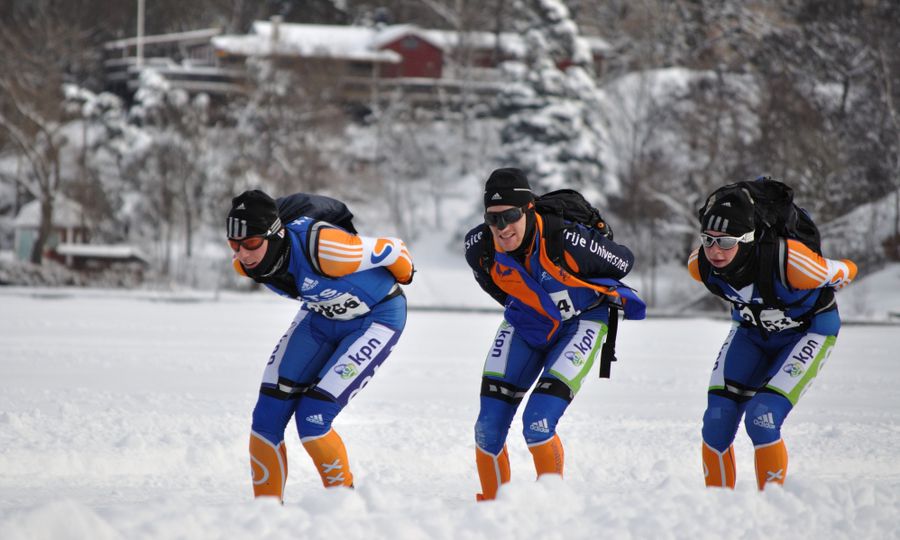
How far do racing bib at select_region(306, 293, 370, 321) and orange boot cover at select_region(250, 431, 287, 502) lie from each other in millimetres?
785

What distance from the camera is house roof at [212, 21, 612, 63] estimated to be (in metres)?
48.8

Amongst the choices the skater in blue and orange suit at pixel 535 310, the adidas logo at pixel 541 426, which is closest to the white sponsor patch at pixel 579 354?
the skater in blue and orange suit at pixel 535 310

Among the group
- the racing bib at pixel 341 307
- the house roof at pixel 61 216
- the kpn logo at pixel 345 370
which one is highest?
the racing bib at pixel 341 307

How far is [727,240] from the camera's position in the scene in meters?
5.29

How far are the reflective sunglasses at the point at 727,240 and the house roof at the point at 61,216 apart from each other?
109ft

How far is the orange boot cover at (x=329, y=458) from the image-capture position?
548 cm

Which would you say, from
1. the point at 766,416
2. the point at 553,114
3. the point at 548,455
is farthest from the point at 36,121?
the point at 766,416

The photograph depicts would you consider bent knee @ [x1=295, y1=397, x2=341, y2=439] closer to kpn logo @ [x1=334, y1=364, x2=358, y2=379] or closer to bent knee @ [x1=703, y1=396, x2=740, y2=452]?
kpn logo @ [x1=334, y1=364, x2=358, y2=379]

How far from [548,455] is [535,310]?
84cm

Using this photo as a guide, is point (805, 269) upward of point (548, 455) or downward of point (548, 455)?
upward

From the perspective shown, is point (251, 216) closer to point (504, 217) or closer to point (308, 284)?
point (308, 284)

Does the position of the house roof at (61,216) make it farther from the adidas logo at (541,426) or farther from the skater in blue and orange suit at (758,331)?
the skater in blue and orange suit at (758,331)

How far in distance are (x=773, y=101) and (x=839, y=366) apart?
18.7 metres

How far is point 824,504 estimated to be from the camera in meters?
4.74
